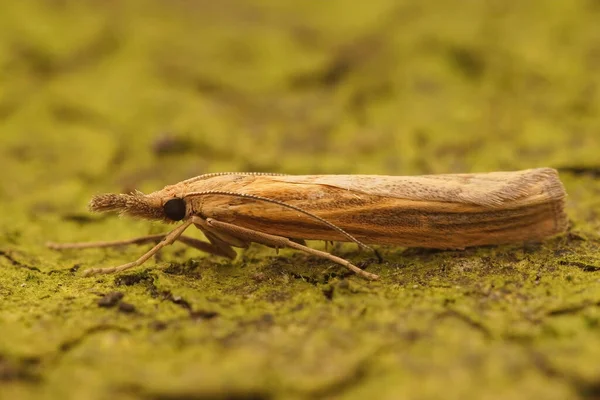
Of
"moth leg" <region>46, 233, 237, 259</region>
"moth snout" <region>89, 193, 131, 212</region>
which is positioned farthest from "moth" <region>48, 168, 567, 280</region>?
"moth leg" <region>46, 233, 237, 259</region>

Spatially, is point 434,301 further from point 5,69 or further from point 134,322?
point 5,69

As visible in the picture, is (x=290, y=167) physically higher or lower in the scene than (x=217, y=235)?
higher

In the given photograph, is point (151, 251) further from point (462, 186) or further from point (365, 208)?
point (462, 186)

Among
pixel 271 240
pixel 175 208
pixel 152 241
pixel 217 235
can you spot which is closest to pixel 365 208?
pixel 271 240

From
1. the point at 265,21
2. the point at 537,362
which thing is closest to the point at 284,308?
the point at 537,362

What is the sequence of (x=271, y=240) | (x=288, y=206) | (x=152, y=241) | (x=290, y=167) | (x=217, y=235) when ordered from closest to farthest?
(x=288, y=206) → (x=271, y=240) → (x=217, y=235) → (x=152, y=241) → (x=290, y=167)

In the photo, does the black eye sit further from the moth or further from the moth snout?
the moth snout
